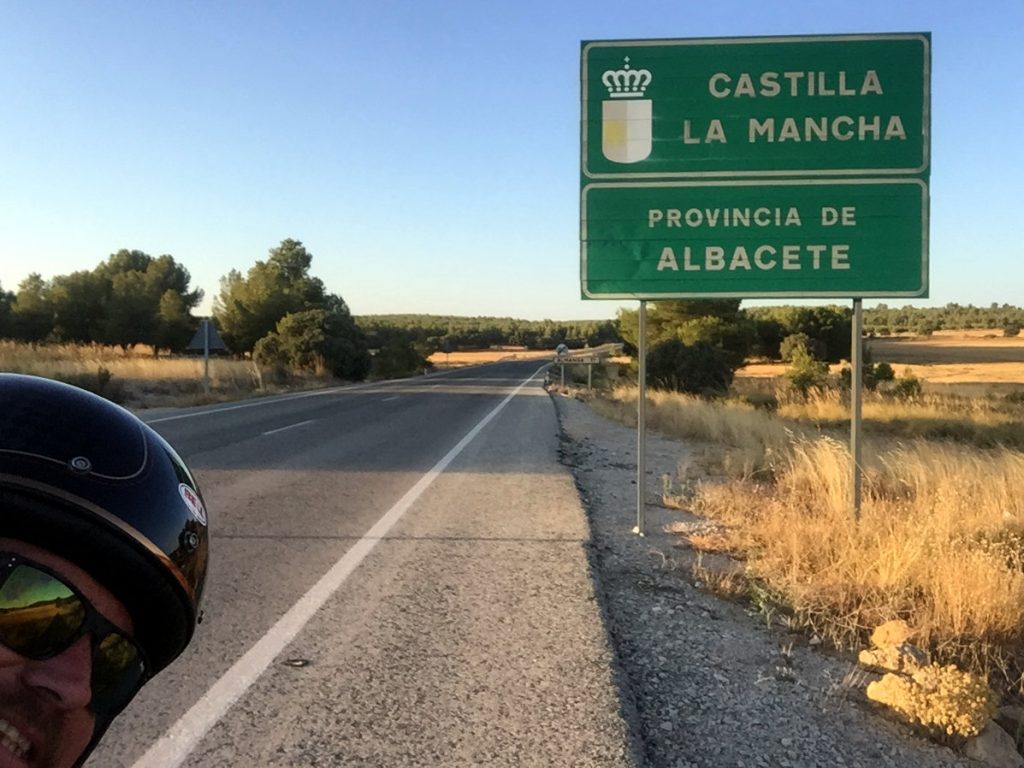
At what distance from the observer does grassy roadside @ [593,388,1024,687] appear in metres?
5.02

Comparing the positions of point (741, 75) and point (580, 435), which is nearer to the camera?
point (741, 75)

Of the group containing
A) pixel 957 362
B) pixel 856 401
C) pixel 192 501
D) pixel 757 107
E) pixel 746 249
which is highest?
pixel 757 107

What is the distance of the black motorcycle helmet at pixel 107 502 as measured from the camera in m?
1.49

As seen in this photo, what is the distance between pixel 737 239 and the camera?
26.2ft

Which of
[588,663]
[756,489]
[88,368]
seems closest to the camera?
[588,663]

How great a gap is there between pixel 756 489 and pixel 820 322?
63.3 m

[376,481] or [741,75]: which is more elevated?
[741,75]

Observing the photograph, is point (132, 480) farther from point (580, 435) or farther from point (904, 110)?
point (580, 435)

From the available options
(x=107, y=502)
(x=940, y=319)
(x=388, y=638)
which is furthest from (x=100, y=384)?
(x=940, y=319)

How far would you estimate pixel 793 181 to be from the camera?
7910mm

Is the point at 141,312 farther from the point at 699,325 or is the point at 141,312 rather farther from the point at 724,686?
the point at 724,686

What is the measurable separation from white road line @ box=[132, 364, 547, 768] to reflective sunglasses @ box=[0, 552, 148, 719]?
1.98 m

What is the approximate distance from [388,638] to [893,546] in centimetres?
344

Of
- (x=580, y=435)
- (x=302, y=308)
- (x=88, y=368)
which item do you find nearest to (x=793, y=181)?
(x=580, y=435)
